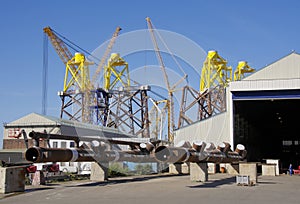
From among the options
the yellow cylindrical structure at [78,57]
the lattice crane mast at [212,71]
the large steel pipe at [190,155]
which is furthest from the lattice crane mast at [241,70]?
the large steel pipe at [190,155]

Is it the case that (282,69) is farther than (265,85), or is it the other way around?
(282,69)

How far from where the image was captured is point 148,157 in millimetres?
31938

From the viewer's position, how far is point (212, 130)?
47.0m

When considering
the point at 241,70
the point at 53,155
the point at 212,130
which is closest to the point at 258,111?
the point at 212,130

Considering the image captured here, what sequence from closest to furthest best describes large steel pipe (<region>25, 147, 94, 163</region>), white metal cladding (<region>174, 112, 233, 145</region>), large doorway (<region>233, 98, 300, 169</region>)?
large steel pipe (<region>25, 147, 94, 163</region>) < white metal cladding (<region>174, 112, 233, 145</region>) < large doorway (<region>233, 98, 300, 169</region>)

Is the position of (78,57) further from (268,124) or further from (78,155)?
(78,155)

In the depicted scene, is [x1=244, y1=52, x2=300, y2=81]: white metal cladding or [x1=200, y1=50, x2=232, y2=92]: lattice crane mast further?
[x1=200, y1=50, x2=232, y2=92]: lattice crane mast

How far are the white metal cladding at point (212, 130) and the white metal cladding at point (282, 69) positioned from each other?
18.2 feet

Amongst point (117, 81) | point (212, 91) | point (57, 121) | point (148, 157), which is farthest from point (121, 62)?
point (148, 157)

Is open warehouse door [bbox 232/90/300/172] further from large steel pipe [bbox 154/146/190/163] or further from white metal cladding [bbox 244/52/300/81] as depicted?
large steel pipe [bbox 154/146/190/163]

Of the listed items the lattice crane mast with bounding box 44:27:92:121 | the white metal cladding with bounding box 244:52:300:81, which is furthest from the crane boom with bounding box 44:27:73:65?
the white metal cladding with bounding box 244:52:300:81

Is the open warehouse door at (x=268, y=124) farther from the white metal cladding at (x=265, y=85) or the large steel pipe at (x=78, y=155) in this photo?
the large steel pipe at (x=78, y=155)

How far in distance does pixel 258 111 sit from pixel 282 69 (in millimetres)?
11229

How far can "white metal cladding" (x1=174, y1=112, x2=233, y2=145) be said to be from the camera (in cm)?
4272
